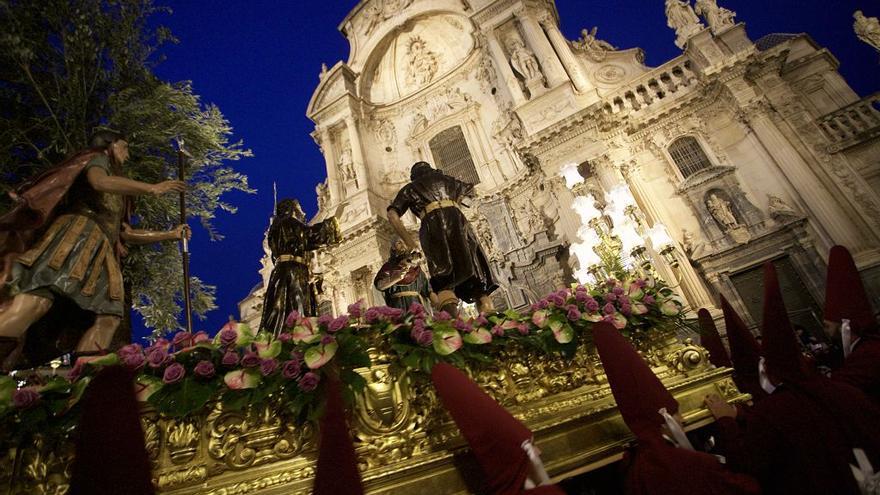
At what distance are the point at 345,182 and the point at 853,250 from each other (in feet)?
53.7

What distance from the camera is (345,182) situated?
1691 centimetres

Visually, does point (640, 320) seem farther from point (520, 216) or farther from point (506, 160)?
point (506, 160)

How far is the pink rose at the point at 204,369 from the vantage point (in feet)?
5.89

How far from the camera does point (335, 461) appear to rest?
3.83 ft

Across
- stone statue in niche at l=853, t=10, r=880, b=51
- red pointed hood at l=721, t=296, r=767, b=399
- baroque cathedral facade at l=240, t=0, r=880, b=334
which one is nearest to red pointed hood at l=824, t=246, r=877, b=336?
red pointed hood at l=721, t=296, r=767, b=399

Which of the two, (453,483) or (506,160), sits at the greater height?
(506,160)

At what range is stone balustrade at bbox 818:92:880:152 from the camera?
9.18 m

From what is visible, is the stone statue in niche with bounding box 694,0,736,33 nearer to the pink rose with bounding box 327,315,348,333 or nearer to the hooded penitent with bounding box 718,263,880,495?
the hooded penitent with bounding box 718,263,880,495

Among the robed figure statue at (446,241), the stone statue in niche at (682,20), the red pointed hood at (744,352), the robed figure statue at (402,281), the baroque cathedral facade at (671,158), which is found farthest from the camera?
the stone statue in niche at (682,20)

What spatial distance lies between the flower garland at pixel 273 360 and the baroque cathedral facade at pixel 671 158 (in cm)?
330

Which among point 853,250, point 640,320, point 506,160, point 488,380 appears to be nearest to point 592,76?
point 506,160

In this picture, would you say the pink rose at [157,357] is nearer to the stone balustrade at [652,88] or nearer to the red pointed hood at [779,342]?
the red pointed hood at [779,342]

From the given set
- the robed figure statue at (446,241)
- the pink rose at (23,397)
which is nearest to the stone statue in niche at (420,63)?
the robed figure statue at (446,241)

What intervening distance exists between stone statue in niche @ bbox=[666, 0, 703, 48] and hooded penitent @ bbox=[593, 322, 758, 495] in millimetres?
13157
